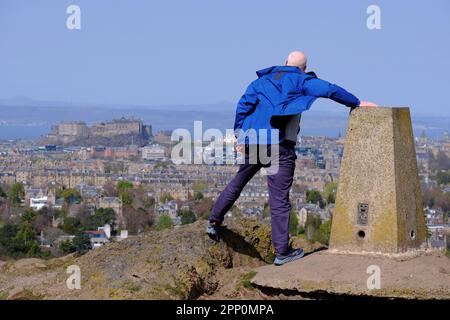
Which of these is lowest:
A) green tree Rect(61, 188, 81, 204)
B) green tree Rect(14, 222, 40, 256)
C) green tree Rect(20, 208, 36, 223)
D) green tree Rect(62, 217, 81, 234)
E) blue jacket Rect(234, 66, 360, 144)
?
green tree Rect(61, 188, 81, 204)

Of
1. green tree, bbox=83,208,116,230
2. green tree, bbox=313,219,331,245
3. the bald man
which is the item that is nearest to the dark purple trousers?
the bald man

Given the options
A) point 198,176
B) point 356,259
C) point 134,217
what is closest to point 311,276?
point 356,259

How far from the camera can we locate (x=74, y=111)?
191m

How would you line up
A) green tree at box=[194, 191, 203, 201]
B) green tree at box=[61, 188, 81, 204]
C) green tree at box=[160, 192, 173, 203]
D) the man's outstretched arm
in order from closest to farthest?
the man's outstretched arm, green tree at box=[194, 191, 203, 201], green tree at box=[61, 188, 81, 204], green tree at box=[160, 192, 173, 203]

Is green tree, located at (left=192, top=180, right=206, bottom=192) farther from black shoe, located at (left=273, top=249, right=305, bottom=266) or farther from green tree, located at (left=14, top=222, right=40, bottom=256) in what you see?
black shoe, located at (left=273, top=249, right=305, bottom=266)

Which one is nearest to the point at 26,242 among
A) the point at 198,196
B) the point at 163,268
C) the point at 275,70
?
the point at 163,268

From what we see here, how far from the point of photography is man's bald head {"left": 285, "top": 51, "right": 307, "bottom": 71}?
11.0m

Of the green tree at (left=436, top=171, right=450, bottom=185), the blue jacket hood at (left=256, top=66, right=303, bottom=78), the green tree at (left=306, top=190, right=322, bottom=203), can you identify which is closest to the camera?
the blue jacket hood at (left=256, top=66, right=303, bottom=78)

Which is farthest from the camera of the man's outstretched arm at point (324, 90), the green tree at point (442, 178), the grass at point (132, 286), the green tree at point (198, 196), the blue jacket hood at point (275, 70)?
the green tree at point (442, 178)

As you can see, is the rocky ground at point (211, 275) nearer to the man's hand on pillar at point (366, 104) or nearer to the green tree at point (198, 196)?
the man's hand on pillar at point (366, 104)

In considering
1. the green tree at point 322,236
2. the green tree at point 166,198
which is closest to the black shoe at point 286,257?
the green tree at point 322,236

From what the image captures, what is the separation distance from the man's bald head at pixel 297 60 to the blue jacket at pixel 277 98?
73 mm

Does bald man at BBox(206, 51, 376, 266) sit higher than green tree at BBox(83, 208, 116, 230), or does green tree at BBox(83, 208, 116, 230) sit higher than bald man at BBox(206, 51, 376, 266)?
bald man at BBox(206, 51, 376, 266)

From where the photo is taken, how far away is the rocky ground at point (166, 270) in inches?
414
